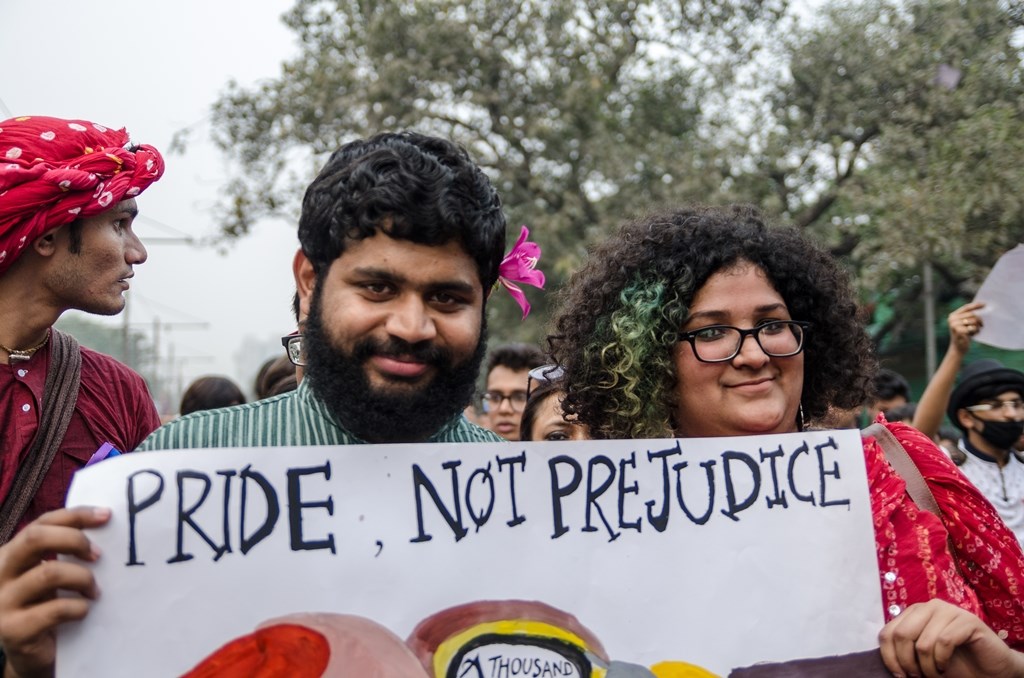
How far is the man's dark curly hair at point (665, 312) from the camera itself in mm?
2004

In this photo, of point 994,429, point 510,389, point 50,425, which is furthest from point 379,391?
point 994,429

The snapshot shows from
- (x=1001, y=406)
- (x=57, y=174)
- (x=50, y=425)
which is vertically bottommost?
(x=1001, y=406)

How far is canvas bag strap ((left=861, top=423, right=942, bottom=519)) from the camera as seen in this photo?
189 centimetres

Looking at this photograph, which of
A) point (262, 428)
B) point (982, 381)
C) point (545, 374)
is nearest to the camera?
point (262, 428)

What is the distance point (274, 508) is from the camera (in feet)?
5.21

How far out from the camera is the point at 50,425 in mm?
2090

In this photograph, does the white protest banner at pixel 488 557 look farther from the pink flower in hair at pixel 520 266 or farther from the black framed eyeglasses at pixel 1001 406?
the black framed eyeglasses at pixel 1001 406

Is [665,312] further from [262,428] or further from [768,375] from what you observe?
[262,428]

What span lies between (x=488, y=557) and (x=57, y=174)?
4.48ft

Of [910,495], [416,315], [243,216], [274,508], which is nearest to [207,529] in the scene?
[274,508]

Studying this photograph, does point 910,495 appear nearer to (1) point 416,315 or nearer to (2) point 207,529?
(1) point 416,315

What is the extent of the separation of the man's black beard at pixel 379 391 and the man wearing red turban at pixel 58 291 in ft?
2.49

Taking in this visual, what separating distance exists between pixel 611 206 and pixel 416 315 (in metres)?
11.3

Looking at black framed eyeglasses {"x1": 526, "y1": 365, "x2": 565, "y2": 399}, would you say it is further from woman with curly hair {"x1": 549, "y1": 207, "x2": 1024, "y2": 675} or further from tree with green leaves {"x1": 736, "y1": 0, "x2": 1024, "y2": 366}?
tree with green leaves {"x1": 736, "y1": 0, "x2": 1024, "y2": 366}
